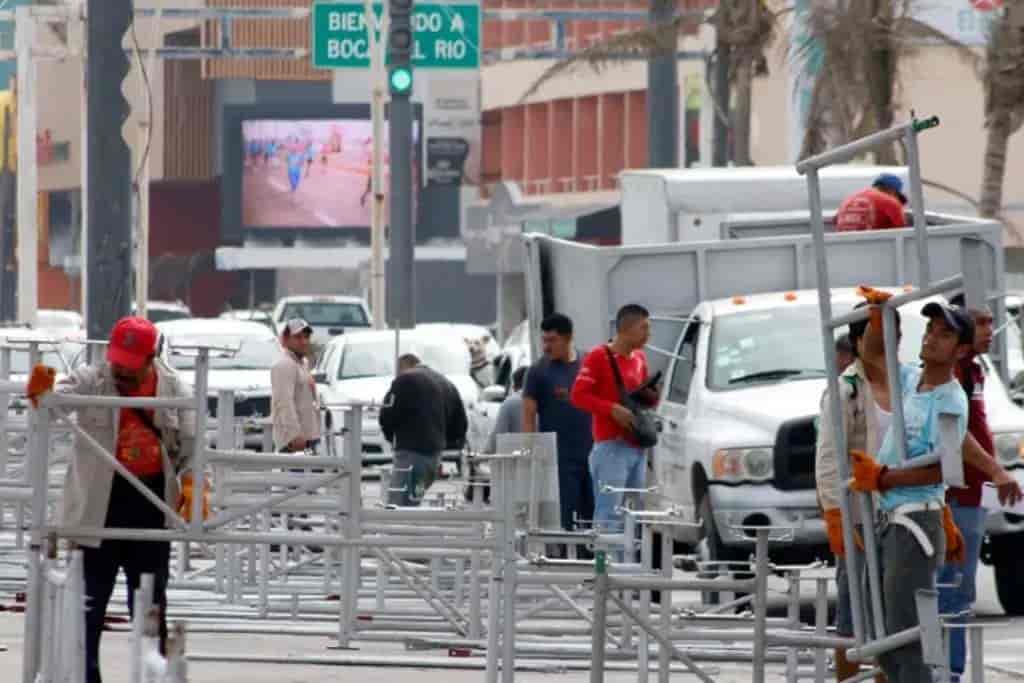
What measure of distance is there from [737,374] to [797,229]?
361cm

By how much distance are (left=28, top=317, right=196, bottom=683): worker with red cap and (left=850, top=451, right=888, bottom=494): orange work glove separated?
3336 mm

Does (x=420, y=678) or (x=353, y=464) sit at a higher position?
(x=353, y=464)

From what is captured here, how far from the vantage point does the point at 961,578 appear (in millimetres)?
11727

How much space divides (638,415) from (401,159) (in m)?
22.7

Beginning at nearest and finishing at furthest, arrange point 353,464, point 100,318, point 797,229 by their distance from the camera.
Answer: point 353,464, point 100,318, point 797,229

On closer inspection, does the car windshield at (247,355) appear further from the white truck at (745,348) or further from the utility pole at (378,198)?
the white truck at (745,348)

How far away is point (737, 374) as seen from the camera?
19562 mm

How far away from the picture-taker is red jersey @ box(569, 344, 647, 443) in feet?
59.5

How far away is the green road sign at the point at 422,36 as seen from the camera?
39.2m

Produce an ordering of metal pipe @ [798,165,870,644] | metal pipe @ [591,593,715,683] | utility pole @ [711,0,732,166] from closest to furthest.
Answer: metal pipe @ [798,165,870,644] < metal pipe @ [591,593,715,683] < utility pole @ [711,0,732,166]

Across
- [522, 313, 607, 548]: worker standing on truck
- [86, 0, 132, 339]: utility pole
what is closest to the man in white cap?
[86, 0, 132, 339]: utility pole

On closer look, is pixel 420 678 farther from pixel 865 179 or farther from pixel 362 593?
pixel 865 179

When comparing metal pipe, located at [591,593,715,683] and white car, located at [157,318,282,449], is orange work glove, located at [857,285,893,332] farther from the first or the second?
white car, located at [157,318,282,449]

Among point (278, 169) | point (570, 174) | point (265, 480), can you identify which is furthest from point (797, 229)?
point (278, 169)
